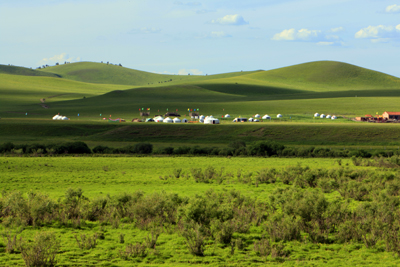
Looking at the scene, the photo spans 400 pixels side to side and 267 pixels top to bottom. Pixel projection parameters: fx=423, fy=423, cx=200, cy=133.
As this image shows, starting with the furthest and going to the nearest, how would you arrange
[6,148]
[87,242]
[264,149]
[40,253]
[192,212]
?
[264,149] → [6,148] → [192,212] → [87,242] → [40,253]

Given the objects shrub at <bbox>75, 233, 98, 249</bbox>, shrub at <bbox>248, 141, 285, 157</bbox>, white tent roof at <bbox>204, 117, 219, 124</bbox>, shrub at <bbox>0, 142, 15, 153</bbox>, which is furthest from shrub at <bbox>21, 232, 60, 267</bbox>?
white tent roof at <bbox>204, 117, 219, 124</bbox>

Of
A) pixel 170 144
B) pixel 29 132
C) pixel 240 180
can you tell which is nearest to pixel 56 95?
pixel 29 132

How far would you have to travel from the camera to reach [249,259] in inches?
531

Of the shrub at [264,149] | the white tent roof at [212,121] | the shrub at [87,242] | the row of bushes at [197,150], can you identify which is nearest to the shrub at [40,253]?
the shrub at [87,242]

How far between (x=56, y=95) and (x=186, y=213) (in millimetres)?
186311

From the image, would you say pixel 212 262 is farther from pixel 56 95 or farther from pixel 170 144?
pixel 56 95

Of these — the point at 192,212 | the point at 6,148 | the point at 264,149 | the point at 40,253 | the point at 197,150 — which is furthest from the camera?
the point at 264,149

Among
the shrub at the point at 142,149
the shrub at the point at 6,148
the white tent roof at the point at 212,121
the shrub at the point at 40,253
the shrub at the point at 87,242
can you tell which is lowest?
the shrub at the point at 87,242

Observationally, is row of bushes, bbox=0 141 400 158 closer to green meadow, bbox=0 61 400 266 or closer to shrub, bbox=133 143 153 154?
shrub, bbox=133 143 153 154

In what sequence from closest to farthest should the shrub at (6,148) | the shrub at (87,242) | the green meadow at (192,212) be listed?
the green meadow at (192,212), the shrub at (87,242), the shrub at (6,148)

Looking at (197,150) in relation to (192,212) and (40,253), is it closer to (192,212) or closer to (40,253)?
(192,212)

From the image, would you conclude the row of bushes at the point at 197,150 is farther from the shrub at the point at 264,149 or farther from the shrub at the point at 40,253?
the shrub at the point at 40,253

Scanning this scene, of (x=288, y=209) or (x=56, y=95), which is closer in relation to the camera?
(x=288, y=209)

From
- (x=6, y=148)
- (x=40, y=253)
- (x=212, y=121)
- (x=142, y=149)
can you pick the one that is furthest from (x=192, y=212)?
(x=212, y=121)
